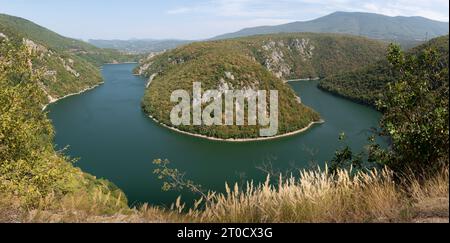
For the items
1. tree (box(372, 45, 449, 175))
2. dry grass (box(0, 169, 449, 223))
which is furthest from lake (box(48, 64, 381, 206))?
dry grass (box(0, 169, 449, 223))

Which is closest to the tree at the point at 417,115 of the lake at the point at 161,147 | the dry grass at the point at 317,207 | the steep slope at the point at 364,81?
the dry grass at the point at 317,207

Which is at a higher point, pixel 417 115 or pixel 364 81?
pixel 417 115

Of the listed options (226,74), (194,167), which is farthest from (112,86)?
(194,167)

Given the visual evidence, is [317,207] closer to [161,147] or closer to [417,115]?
[417,115]

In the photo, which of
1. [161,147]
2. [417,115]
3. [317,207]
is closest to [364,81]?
[161,147]

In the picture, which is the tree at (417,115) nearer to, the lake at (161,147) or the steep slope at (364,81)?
the lake at (161,147)

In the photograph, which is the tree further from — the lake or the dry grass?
the lake
